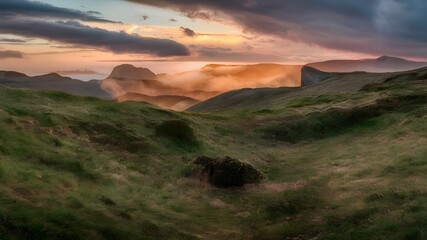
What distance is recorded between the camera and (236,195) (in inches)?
1523

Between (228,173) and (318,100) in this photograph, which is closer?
(228,173)

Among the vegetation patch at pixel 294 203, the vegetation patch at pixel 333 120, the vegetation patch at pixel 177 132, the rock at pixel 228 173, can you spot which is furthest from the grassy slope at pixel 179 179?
the vegetation patch at pixel 333 120

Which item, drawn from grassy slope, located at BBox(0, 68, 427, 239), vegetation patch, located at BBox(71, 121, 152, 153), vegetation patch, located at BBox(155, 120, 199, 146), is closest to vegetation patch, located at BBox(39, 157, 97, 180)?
grassy slope, located at BBox(0, 68, 427, 239)

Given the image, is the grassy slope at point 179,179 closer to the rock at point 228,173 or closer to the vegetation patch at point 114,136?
the vegetation patch at point 114,136

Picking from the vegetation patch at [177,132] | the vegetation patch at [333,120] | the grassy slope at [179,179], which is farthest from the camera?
the vegetation patch at [333,120]

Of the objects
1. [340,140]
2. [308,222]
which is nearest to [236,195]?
[308,222]

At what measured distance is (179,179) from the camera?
4159 centimetres

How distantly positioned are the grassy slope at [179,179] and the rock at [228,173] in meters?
1.22

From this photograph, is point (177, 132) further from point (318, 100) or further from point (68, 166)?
point (318, 100)

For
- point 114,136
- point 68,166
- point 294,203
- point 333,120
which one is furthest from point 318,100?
point 68,166

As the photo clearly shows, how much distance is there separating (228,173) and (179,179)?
4.67 meters

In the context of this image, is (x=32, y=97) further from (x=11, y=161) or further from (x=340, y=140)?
A: (x=340, y=140)

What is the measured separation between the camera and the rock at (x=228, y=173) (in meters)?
41.1

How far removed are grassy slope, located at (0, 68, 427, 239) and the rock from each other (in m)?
1.22
